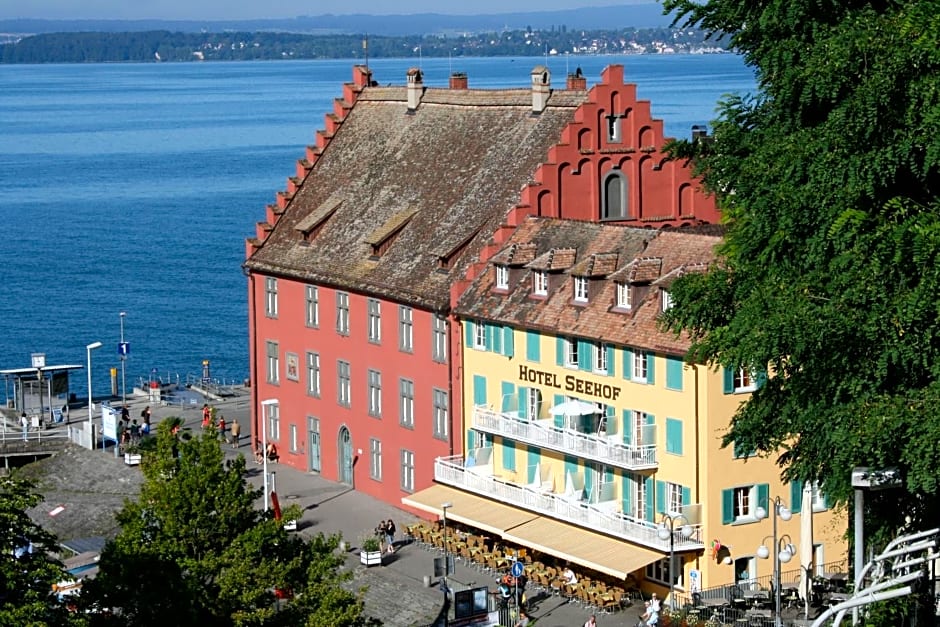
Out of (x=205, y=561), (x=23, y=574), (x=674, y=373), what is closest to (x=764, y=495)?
(x=674, y=373)

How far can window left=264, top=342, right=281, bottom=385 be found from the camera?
256 ft

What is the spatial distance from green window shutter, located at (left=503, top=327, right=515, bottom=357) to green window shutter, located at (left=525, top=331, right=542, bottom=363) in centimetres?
86

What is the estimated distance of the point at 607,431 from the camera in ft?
192

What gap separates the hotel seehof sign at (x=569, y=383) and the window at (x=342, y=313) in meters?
11.7

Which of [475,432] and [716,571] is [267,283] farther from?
[716,571]

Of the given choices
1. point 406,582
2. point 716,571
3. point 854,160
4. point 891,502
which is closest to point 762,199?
point 854,160

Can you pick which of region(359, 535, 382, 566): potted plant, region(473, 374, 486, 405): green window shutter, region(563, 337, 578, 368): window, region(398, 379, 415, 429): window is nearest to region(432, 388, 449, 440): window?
region(398, 379, 415, 429): window

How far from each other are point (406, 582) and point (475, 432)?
7.00 m

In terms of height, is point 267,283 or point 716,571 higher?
point 267,283

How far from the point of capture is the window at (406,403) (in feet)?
226

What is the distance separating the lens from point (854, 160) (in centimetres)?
3027

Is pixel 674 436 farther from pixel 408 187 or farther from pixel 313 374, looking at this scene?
pixel 313 374

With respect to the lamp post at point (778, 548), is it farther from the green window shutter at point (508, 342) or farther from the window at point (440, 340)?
the window at point (440, 340)

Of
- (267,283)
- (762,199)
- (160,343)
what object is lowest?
(160,343)
